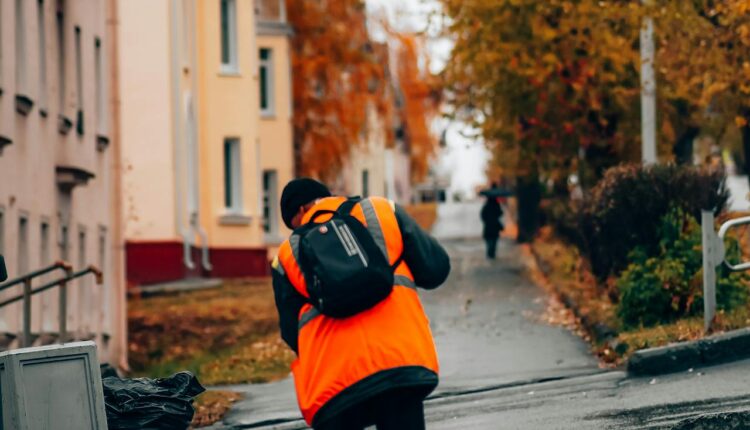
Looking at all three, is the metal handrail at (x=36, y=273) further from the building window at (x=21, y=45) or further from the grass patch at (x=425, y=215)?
the grass patch at (x=425, y=215)

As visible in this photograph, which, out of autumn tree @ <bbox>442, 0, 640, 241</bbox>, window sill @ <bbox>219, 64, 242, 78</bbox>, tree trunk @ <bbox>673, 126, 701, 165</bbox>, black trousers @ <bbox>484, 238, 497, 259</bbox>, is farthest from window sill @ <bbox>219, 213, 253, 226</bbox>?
tree trunk @ <bbox>673, 126, 701, 165</bbox>

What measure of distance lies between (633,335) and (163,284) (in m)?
20.9

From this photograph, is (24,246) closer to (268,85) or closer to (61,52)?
(61,52)

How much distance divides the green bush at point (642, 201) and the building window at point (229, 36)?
22895mm

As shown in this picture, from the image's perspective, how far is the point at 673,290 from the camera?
63.0 feet

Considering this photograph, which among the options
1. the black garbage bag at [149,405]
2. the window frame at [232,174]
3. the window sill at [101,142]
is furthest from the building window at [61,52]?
the window frame at [232,174]

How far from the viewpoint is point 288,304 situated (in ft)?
27.2

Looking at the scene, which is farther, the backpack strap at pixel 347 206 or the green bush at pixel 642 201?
the green bush at pixel 642 201

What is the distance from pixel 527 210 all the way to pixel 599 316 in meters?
27.6

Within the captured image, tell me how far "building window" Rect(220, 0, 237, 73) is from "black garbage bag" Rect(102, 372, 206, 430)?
113ft

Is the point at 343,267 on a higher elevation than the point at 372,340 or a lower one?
higher

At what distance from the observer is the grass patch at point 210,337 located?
23859 millimetres

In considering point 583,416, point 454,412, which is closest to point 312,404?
point 583,416

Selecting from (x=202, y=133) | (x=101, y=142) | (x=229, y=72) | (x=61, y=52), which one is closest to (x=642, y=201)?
(x=61, y=52)
